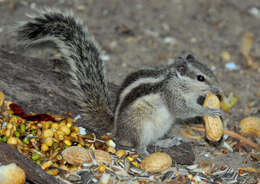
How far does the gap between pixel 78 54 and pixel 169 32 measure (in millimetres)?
2613

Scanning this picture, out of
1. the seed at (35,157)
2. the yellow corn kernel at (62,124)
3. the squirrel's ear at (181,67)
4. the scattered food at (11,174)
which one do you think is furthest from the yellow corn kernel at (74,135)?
the squirrel's ear at (181,67)

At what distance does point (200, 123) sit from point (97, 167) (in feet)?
5.05

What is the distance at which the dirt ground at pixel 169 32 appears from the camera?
4801 millimetres

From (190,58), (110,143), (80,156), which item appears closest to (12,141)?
(80,156)

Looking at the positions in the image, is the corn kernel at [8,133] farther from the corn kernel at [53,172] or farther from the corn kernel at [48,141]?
the corn kernel at [53,172]

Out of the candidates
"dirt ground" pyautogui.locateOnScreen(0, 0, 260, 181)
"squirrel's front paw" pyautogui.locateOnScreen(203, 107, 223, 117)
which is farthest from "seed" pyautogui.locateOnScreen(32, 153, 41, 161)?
"dirt ground" pyautogui.locateOnScreen(0, 0, 260, 181)

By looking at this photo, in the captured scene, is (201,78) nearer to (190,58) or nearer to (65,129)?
(190,58)

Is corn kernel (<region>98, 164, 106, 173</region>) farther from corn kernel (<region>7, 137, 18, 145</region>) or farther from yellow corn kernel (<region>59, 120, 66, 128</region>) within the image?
corn kernel (<region>7, 137, 18, 145</region>)

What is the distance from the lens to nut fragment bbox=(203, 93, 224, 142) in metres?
3.26

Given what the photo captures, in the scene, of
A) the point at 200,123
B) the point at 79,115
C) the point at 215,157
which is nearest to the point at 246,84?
the point at 200,123

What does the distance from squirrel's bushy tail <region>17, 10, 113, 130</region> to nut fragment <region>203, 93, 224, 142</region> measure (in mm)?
936

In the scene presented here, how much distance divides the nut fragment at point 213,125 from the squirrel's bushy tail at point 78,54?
94 centimetres

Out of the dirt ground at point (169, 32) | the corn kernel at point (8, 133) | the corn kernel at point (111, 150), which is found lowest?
the corn kernel at point (111, 150)

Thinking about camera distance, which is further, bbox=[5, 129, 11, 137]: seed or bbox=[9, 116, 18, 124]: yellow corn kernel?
bbox=[9, 116, 18, 124]: yellow corn kernel
